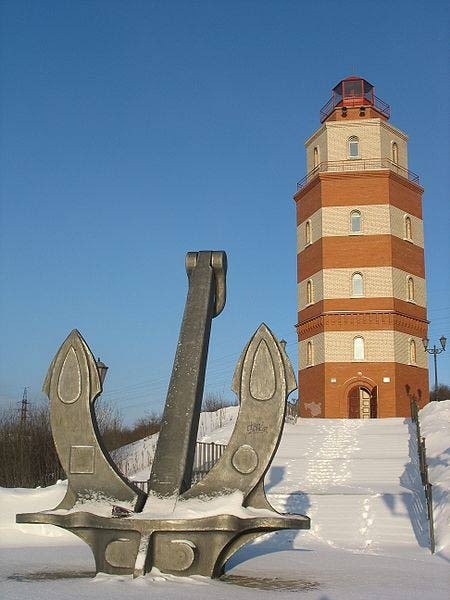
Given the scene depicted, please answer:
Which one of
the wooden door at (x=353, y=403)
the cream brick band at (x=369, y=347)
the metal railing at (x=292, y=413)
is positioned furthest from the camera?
the wooden door at (x=353, y=403)

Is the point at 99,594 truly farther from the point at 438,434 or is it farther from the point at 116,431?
the point at 116,431

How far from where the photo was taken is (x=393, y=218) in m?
27.5

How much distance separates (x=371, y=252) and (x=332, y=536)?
677 inches

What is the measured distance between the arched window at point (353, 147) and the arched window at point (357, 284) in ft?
16.2

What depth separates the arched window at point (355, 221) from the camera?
90.4 feet

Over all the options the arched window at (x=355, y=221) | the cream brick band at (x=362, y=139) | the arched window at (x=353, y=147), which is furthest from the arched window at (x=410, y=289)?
the arched window at (x=353, y=147)

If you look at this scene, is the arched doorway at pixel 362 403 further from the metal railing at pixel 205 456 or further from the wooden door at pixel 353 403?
the metal railing at pixel 205 456

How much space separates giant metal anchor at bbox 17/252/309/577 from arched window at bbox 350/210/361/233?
70.4 feet

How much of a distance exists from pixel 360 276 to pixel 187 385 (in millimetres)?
20820

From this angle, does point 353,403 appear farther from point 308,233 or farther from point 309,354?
point 308,233

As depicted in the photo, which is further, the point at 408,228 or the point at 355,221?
the point at 408,228

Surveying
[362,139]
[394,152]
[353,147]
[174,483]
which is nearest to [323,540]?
[174,483]

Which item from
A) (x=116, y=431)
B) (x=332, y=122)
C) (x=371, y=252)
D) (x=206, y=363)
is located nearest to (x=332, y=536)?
(x=206, y=363)

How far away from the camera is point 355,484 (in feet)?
48.8
